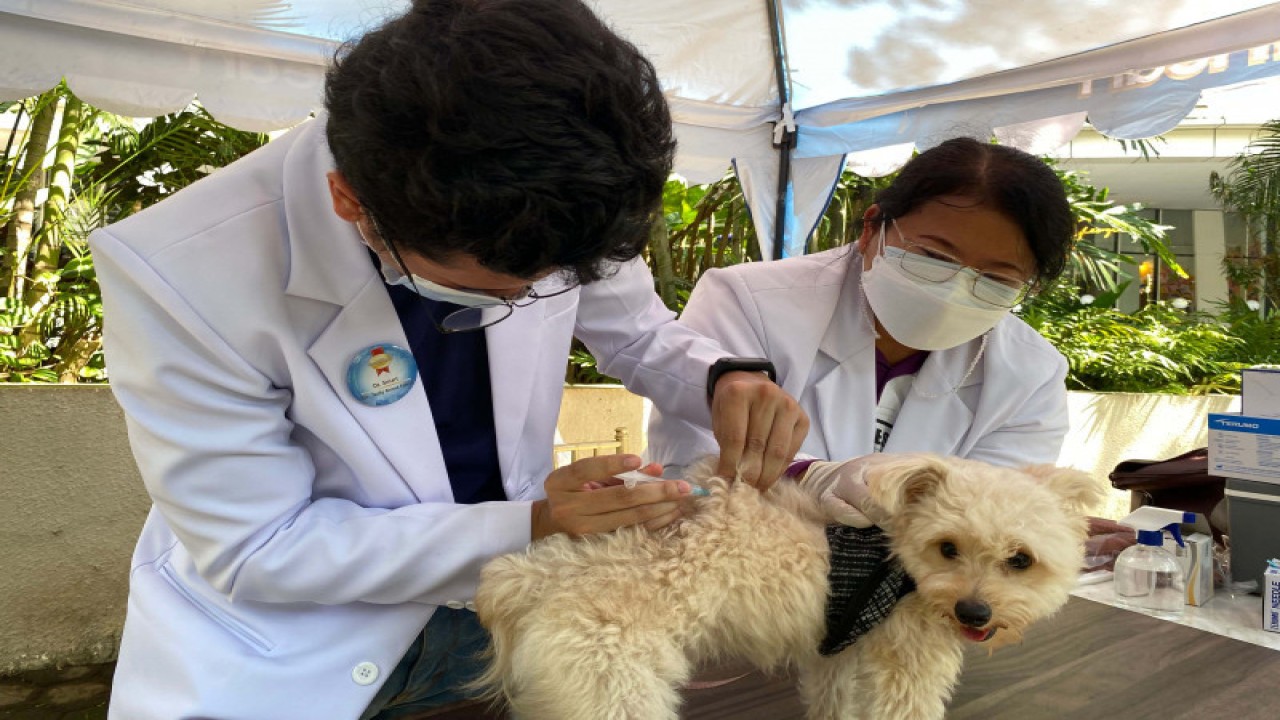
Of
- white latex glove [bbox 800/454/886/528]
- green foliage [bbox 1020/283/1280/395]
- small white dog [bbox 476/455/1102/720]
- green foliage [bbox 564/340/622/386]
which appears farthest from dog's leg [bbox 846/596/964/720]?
green foliage [bbox 1020/283/1280/395]

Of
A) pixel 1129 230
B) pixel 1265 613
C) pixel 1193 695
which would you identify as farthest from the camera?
pixel 1129 230

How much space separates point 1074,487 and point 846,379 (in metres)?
0.75

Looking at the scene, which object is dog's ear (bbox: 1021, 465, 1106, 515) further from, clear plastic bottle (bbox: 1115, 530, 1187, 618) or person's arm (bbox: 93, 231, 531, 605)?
clear plastic bottle (bbox: 1115, 530, 1187, 618)

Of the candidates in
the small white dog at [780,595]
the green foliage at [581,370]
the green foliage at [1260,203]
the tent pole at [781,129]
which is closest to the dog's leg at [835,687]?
the small white dog at [780,595]

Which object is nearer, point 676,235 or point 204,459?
point 204,459

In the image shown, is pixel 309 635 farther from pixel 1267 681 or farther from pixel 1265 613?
pixel 1265 613

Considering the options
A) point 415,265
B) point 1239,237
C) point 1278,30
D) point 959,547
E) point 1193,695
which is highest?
point 1239,237

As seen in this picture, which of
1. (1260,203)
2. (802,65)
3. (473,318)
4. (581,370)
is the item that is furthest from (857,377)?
(1260,203)

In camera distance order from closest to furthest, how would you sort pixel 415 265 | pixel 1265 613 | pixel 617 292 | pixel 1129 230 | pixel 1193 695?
pixel 415 265 < pixel 1193 695 < pixel 617 292 < pixel 1265 613 < pixel 1129 230

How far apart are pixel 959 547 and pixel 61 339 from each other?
4.99 metres

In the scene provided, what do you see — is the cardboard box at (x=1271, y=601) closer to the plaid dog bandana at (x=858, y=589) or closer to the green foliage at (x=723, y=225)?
the plaid dog bandana at (x=858, y=589)

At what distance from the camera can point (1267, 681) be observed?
136cm

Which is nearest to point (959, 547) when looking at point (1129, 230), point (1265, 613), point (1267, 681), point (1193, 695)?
point (1193, 695)

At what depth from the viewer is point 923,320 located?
5.71ft
